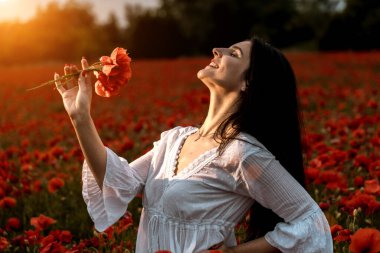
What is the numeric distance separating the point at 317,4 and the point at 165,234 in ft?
145

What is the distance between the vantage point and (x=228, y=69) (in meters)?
2.45

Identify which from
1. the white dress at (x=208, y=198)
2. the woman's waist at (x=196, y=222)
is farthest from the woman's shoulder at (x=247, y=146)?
the woman's waist at (x=196, y=222)

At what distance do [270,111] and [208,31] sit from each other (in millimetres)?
38657

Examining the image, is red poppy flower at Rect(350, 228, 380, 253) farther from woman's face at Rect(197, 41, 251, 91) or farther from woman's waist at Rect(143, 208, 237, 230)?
woman's face at Rect(197, 41, 251, 91)

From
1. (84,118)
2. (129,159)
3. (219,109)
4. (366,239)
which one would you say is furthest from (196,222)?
(129,159)

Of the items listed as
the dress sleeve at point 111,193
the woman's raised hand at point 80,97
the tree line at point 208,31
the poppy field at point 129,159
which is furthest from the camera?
the tree line at point 208,31

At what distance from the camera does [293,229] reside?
2.22 m


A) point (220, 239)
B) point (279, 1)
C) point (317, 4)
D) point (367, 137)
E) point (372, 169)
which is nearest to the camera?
point (220, 239)

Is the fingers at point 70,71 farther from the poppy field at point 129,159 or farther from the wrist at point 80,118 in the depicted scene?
the poppy field at point 129,159

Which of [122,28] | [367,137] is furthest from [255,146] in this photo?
[122,28]

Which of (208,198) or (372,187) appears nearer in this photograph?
(208,198)

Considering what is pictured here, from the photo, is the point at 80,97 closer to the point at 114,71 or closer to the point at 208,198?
the point at 114,71

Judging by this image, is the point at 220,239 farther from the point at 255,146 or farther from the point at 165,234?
the point at 255,146

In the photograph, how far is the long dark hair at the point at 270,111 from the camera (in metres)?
2.43
